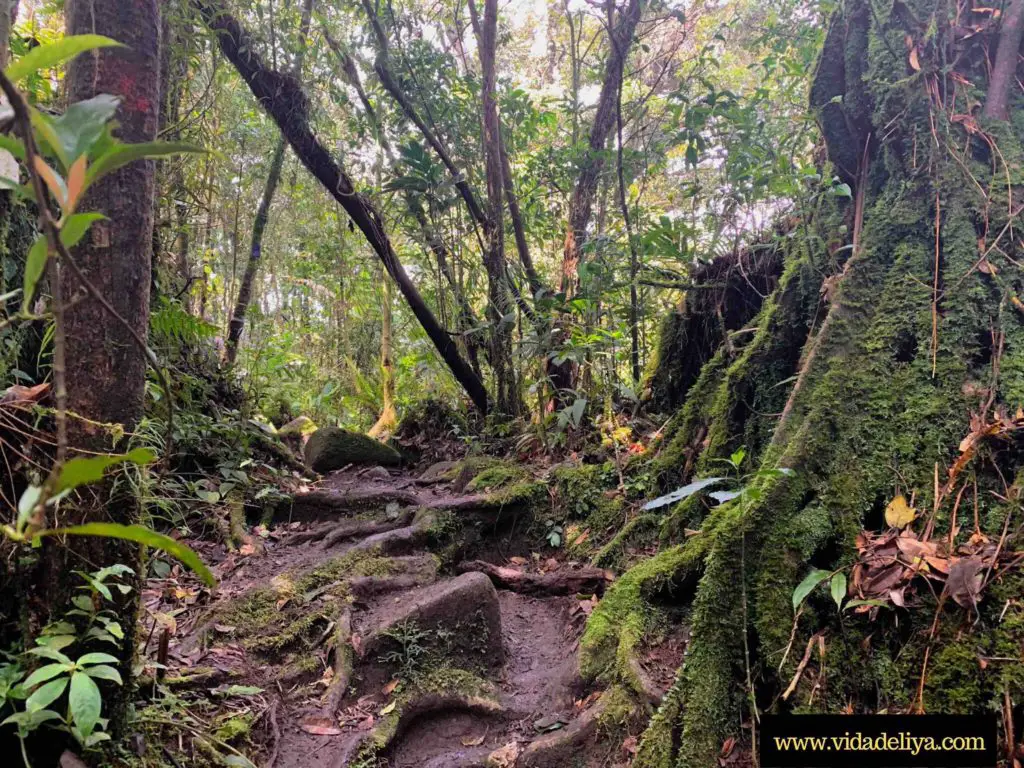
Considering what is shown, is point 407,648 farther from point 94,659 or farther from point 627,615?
point 94,659

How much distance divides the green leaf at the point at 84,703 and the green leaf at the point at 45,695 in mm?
31

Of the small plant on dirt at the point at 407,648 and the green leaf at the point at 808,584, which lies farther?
the small plant on dirt at the point at 407,648

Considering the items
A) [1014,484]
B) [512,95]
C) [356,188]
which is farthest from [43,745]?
[512,95]

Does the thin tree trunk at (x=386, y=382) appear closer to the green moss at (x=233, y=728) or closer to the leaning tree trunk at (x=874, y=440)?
the leaning tree trunk at (x=874, y=440)

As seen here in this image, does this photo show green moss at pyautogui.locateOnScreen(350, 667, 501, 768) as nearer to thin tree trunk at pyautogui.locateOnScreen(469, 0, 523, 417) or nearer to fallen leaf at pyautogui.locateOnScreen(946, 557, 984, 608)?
fallen leaf at pyautogui.locateOnScreen(946, 557, 984, 608)

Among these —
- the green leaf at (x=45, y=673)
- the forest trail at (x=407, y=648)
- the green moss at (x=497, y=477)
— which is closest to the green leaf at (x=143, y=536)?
the green leaf at (x=45, y=673)

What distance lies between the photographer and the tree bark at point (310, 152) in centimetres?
561

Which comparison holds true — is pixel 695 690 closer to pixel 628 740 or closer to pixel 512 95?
pixel 628 740

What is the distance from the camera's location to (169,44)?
4914 mm

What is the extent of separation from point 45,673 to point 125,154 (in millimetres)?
1444

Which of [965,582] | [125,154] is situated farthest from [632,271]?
[125,154]

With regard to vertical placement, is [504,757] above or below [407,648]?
below

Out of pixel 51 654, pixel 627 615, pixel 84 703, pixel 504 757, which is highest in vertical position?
pixel 51 654

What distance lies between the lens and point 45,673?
5.13ft
